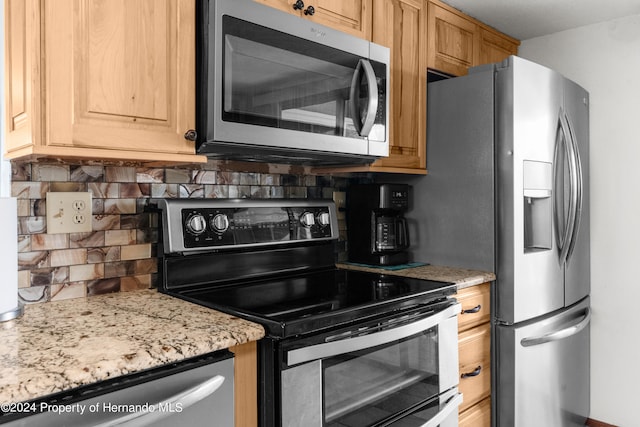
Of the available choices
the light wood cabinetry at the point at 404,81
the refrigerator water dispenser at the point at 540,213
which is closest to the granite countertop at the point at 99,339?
the light wood cabinetry at the point at 404,81

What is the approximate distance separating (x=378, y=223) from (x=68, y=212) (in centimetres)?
124

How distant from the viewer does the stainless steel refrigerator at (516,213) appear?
1.98 metres

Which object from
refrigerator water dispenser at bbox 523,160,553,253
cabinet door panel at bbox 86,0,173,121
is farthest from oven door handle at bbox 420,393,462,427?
cabinet door panel at bbox 86,0,173,121

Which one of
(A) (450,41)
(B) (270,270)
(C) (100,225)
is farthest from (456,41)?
(C) (100,225)

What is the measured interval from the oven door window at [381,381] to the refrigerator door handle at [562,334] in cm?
57

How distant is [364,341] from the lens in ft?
4.45

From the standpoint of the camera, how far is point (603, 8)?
91.1 inches

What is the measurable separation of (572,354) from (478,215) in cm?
91

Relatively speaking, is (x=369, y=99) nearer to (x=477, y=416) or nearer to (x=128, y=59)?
(x=128, y=59)

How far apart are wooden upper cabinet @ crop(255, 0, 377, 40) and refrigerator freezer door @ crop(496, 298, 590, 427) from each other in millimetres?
1353

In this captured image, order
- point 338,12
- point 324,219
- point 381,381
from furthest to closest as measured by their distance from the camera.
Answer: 1. point 324,219
2. point 338,12
3. point 381,381

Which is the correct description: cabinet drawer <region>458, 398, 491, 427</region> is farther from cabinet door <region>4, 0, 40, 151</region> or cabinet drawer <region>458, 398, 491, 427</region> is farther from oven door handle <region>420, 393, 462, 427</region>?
cabinet door <region>4, 0, 40, 151</region>

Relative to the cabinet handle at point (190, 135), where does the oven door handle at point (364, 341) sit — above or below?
below

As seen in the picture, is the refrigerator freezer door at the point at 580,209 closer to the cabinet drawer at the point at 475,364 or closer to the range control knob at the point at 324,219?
the cabinet drawer at the point at 475,364
